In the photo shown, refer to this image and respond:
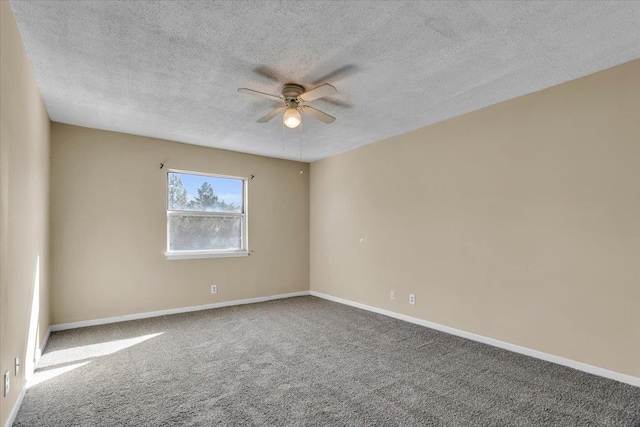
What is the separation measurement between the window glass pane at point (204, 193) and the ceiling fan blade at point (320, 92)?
2.79 m

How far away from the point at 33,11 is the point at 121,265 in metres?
3.15

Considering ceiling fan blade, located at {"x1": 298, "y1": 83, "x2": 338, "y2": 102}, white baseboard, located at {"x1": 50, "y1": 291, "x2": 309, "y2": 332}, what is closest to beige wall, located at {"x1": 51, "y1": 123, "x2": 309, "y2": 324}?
white baseboard, located at {"x1": 50, "y1": 291, "x2": 309, "y2": 332}

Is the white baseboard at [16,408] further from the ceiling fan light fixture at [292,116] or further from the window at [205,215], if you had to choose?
the ceiling fan light fixture at [292,116]

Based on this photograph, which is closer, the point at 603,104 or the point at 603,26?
the point at 603,26

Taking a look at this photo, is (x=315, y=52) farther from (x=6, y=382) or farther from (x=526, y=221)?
(x=6, y=382)

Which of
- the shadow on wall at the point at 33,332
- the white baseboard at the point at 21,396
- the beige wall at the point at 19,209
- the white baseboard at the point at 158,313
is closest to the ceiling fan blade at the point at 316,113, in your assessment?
the beige wall at the point at 19,209

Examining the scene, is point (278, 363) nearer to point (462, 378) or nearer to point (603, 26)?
point (462, 378)

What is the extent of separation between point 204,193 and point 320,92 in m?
3.05

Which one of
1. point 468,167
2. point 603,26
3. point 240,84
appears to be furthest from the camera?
point 468,167

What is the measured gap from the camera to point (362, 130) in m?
4.23

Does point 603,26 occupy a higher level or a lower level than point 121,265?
higher

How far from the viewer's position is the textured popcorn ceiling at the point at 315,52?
6.38 ft

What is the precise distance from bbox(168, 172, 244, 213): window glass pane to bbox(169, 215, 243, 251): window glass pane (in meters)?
0.16

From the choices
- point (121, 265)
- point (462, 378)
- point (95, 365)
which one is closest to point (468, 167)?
point (462, 378)
